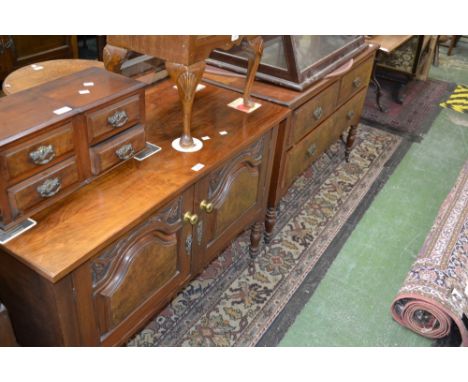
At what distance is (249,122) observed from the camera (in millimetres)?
1734

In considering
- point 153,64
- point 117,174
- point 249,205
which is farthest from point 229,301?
point 153,64

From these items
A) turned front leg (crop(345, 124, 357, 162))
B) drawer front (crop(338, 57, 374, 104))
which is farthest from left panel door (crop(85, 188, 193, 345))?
turned front leg (crop(345, 124, 357, 162))

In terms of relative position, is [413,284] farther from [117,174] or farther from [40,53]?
[40,53]

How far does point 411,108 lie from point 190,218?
9.69 ft

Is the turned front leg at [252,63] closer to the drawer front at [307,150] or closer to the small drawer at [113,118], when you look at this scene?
the drawer front at [307,150]

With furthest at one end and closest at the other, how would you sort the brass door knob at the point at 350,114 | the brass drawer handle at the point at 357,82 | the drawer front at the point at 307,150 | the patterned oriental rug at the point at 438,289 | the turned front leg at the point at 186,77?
1. the brass door knob at the point at 350,114
2. the brass drawer handle at the point at 357,82
3. the drawer front at the point at 307,150
4. the patterned oriental rug at the point at 438,289
5. the turned front leg at the point at 186,77

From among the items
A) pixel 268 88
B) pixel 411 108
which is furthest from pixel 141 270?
pixel 411 108

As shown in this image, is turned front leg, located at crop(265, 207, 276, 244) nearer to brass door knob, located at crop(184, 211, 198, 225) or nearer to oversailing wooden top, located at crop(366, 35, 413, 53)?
brass door knob, located at crop(184, 211, 198, 225)

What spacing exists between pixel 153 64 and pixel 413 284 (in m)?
1.38

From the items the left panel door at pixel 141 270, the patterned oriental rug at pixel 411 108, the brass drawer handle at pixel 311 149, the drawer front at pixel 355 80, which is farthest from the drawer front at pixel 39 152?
the patterned oriental rug at pixel 411 108

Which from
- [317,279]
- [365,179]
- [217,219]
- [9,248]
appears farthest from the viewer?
[365,179]

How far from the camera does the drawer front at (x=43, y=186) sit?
3.64ft

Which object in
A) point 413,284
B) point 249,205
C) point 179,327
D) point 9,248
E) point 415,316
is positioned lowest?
point 179,327

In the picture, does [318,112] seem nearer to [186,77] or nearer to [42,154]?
[186,77]
